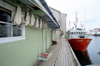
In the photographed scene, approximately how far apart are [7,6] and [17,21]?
0.45m

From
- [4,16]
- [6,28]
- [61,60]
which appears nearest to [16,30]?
[6,28]

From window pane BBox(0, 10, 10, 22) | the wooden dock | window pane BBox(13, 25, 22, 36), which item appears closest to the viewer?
window pane BBox(0, 10, 10, 22)

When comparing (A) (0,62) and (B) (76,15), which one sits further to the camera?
(B) (76,15)

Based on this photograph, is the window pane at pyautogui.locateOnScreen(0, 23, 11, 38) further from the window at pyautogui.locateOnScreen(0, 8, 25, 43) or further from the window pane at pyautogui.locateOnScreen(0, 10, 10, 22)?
the window pane at pyautogui.locateOnScreen(0, 10, 10, 22)

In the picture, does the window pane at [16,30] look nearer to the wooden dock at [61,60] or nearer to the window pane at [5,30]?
the window pane at [5,30]

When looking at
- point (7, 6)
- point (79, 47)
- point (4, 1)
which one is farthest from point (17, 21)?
point (79, 47)

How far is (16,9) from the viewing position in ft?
5.51

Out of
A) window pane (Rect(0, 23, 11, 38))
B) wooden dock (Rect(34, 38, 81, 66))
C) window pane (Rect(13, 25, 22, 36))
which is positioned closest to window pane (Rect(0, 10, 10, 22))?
window pane (Rect(0, 23, 11, 38))

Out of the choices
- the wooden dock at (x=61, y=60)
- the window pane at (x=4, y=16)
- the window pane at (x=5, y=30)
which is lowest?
the wooden dock at (x=61, y=60)

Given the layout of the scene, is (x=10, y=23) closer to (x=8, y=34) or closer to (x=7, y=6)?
(x=8, y=34)

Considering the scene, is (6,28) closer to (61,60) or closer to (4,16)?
(4,16)

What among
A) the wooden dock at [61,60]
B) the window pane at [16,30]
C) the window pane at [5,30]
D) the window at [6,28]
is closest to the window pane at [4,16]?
the window at [6,28]

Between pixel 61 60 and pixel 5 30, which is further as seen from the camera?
pixel 61 60

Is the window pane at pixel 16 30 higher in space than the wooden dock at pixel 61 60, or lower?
higher
